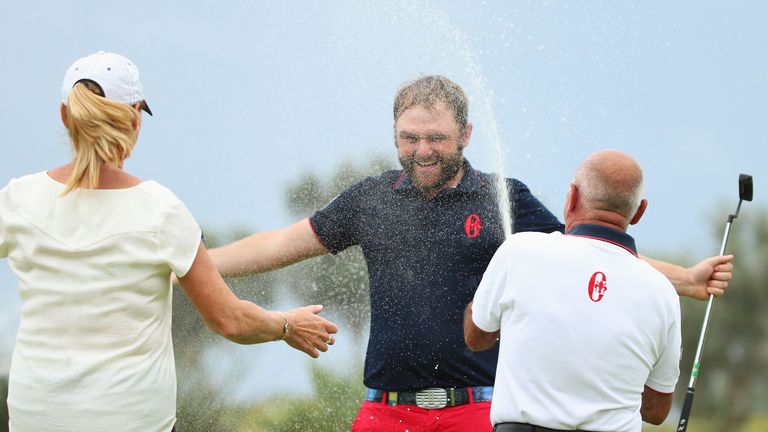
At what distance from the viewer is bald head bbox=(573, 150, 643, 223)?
4.22 m

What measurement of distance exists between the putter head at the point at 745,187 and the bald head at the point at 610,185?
3307 mm

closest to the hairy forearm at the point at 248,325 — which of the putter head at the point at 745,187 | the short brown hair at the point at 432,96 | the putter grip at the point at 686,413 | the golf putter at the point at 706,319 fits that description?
the short brown hair at the point at 432,96

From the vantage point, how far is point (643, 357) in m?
4.10

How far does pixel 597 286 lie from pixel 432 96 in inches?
72.4

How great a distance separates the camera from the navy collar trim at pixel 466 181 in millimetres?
5418

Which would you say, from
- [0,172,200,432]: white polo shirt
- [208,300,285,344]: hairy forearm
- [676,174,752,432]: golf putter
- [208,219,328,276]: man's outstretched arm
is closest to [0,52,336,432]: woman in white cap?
[0,172,200,432]: white polo shirt

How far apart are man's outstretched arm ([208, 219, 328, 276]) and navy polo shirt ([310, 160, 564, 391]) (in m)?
0.34

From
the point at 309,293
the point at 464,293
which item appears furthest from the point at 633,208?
the point at 309,293

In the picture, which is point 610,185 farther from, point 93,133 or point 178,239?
point 93,133

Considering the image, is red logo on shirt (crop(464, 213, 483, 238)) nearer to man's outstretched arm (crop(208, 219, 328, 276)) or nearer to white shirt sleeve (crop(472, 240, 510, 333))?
man's outstretched arm (crop(208, 219, 328, 276))

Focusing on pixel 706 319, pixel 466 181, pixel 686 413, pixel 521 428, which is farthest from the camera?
pixel 706 319

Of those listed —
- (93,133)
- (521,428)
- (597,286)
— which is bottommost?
(521,428)

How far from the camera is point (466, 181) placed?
17.9ft

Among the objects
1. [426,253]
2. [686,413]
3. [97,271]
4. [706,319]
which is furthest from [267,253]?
[706,319]
